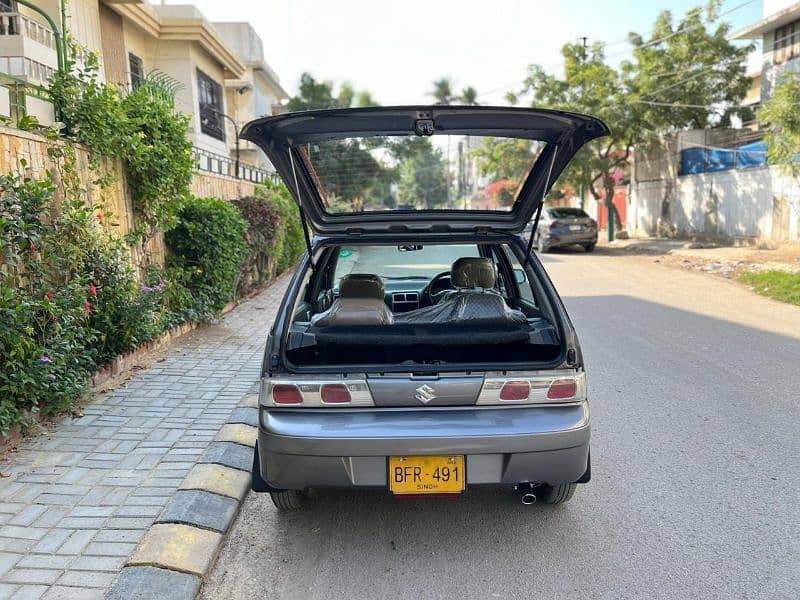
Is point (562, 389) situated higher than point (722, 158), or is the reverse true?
point (722, 158)

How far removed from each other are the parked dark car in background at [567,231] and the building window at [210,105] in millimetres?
9854

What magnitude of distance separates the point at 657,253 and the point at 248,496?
17.3 m

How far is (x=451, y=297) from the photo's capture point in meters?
4.11

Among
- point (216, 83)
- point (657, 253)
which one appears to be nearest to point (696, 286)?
point (657, 253)

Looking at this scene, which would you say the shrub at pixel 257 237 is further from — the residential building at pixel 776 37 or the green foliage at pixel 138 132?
the residential building at pixel 776 37

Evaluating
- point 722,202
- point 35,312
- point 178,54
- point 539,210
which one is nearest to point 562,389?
point 539,210

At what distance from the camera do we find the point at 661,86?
66.4ft

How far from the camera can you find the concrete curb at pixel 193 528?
8.96ft

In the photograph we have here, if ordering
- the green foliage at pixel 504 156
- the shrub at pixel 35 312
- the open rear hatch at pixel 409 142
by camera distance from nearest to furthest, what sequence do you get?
the open rear hatch at pixel 409 142 → the shrub at pixel 35 312 → the green foliage at pixel 504 156

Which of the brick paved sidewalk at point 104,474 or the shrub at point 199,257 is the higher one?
the shrub at point 199,257

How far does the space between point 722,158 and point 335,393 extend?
762 inches

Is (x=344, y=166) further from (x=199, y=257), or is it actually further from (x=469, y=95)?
(x=469, y=95)

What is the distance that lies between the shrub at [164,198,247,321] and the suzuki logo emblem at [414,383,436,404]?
498 cm

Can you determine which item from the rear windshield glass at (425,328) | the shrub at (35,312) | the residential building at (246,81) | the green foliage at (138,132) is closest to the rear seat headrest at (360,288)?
the rear windshield glass at (425,328)
